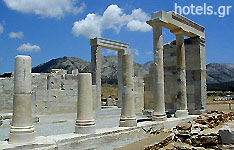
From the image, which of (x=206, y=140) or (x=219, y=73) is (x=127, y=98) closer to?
(x=206, y=140)

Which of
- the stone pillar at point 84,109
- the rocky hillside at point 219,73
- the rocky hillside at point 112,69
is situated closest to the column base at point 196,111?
the stone pillar at point 84,109

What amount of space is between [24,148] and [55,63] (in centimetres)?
10734

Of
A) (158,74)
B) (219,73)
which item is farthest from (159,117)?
(219,73)

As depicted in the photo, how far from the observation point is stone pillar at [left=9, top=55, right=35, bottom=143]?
6.45m

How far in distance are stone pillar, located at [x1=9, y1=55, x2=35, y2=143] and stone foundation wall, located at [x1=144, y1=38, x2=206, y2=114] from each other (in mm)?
10959

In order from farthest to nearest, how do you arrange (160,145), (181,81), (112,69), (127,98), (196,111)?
(112,69) < (196,111) < (181,81) < (127,98) < (160,145)

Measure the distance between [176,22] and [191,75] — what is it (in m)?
3.94

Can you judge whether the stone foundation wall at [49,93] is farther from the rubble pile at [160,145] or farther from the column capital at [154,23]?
the rubble pile at [160,145]

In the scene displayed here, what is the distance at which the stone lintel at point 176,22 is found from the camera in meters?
12.3

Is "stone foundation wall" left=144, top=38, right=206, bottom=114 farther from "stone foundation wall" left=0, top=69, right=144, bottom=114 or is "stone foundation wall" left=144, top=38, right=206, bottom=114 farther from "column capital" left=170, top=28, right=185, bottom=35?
"stone foundation wall" left=0, top=69, right=144, bottom=114

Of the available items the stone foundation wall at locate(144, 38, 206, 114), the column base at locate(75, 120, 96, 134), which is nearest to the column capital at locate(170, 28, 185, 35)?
the stone foundation wall at locate(144, 38, 206, 114)

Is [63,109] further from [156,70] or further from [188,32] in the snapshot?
[188,32]

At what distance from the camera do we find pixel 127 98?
9.88 metres

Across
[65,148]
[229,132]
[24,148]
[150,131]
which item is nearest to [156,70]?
[150,131]
